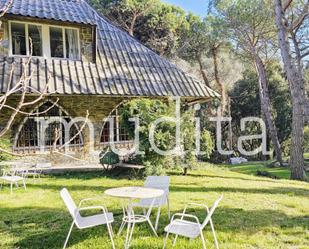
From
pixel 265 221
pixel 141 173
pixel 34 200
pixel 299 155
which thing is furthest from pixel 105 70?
pixel 265 221

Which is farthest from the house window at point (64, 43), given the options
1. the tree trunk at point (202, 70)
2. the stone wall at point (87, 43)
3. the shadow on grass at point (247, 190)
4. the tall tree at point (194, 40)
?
the tree trunk at point (202, 70)

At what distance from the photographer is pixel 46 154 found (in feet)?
43.6

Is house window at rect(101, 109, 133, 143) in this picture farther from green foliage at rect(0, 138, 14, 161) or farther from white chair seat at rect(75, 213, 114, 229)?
white chair seat at rect(75, 213, 114, 229)

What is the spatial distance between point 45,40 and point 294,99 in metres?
9.98

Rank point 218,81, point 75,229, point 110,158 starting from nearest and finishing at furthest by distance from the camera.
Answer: point 75,229, point 110,158, point 218,81

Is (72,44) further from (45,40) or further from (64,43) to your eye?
(45,40)

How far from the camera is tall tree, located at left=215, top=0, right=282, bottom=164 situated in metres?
20.7

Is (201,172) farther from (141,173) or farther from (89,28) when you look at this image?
(89,28)

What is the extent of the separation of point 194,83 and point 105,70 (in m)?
3.84

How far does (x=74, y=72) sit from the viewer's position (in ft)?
43.8

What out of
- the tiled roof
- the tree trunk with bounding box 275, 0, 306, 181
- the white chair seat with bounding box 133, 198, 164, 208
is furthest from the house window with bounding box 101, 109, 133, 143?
the white chair seat with bounding box 133, 198, 164, 208

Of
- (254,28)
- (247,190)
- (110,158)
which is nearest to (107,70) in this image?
(110,158)

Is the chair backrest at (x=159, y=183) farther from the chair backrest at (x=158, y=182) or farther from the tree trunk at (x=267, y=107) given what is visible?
the tree trunk at (x=267, y=107)


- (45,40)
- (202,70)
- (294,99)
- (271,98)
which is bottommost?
(294,99)
